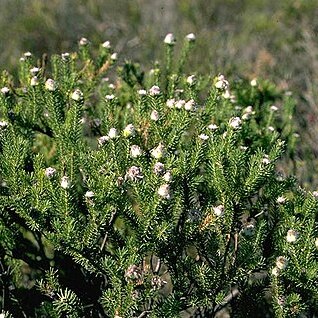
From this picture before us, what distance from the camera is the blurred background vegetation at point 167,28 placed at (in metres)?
9.73

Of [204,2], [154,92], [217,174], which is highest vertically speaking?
[204,2]

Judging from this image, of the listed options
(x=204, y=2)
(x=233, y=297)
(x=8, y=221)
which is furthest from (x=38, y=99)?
(x=204, y=2)

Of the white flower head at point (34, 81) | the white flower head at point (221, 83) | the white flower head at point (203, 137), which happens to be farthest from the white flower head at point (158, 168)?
the white flower head at point (34, 81)

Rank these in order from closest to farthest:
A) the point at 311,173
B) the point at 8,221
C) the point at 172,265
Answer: the point at 172,265 → the point at 8,221 → the point at 311,173

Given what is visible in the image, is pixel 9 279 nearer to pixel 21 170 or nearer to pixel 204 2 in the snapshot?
pixel 21 170

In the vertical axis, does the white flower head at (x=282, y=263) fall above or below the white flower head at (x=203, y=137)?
below

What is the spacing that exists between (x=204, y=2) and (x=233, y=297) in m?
9.56

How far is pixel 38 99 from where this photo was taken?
343 centimetres

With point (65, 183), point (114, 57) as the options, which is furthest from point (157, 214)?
point (114, 57)

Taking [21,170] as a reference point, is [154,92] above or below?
above

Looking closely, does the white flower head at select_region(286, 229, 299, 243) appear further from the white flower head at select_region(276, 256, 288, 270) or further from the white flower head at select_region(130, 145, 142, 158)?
the white flower head at select_region(130, 145, 142, 158)

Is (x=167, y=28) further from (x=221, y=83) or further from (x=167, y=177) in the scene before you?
(x=167, y=177)

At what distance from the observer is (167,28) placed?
1172 centimetres

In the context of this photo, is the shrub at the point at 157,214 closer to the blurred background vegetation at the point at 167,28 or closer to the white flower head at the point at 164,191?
the white flower head at the point at 164,191
